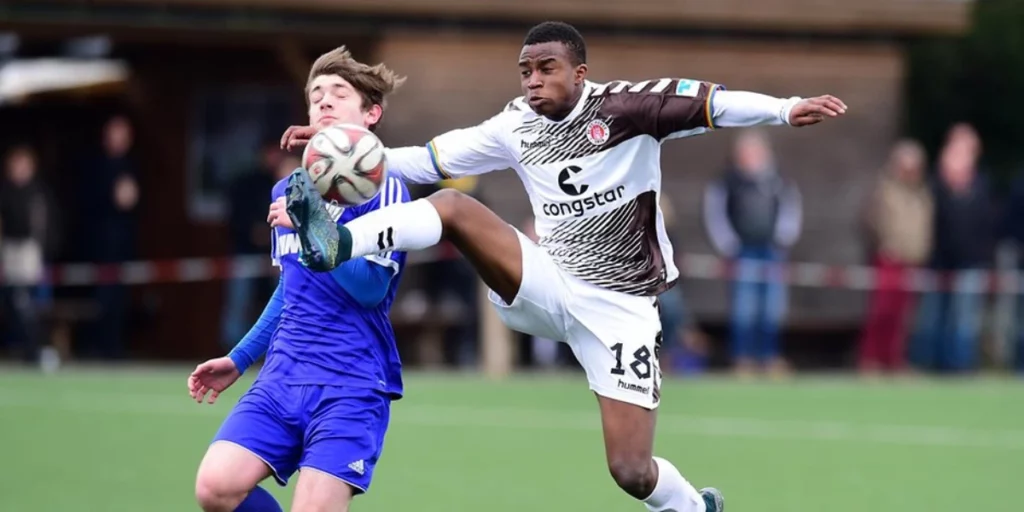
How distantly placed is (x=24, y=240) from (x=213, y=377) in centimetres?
1054

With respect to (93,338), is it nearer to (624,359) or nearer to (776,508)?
(776,508)

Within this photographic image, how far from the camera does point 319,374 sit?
580 cm

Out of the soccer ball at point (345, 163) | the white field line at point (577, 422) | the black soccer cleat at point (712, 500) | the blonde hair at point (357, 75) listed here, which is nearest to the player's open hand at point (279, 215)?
the soccer ball at point (345, 163)

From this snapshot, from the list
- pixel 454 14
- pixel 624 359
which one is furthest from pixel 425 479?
pixel 454 14

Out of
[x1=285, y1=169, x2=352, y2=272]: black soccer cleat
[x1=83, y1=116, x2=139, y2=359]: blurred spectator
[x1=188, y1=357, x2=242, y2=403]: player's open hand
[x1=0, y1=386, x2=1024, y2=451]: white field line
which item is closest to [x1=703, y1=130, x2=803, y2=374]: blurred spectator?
[x1=0, y1=386, x2=1024, y2=451]: white field line

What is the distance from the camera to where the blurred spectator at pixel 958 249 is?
655 inches

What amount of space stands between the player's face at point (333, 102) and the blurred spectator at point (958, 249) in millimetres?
11399

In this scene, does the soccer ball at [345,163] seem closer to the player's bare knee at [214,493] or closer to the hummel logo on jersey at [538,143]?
the player's bare knee at [214,493]

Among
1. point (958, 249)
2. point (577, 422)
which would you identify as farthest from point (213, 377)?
point (958, 249)

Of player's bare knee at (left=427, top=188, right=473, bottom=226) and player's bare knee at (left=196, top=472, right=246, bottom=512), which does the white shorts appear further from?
player's bare knee at (left=196, top=472, right=246, bottom=512)

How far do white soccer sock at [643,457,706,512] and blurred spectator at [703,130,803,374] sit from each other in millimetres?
8680

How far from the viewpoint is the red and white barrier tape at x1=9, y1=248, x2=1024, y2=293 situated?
16.4 m

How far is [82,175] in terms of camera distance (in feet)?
60.3

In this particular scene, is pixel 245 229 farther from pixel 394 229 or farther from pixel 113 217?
pixel 394 229
